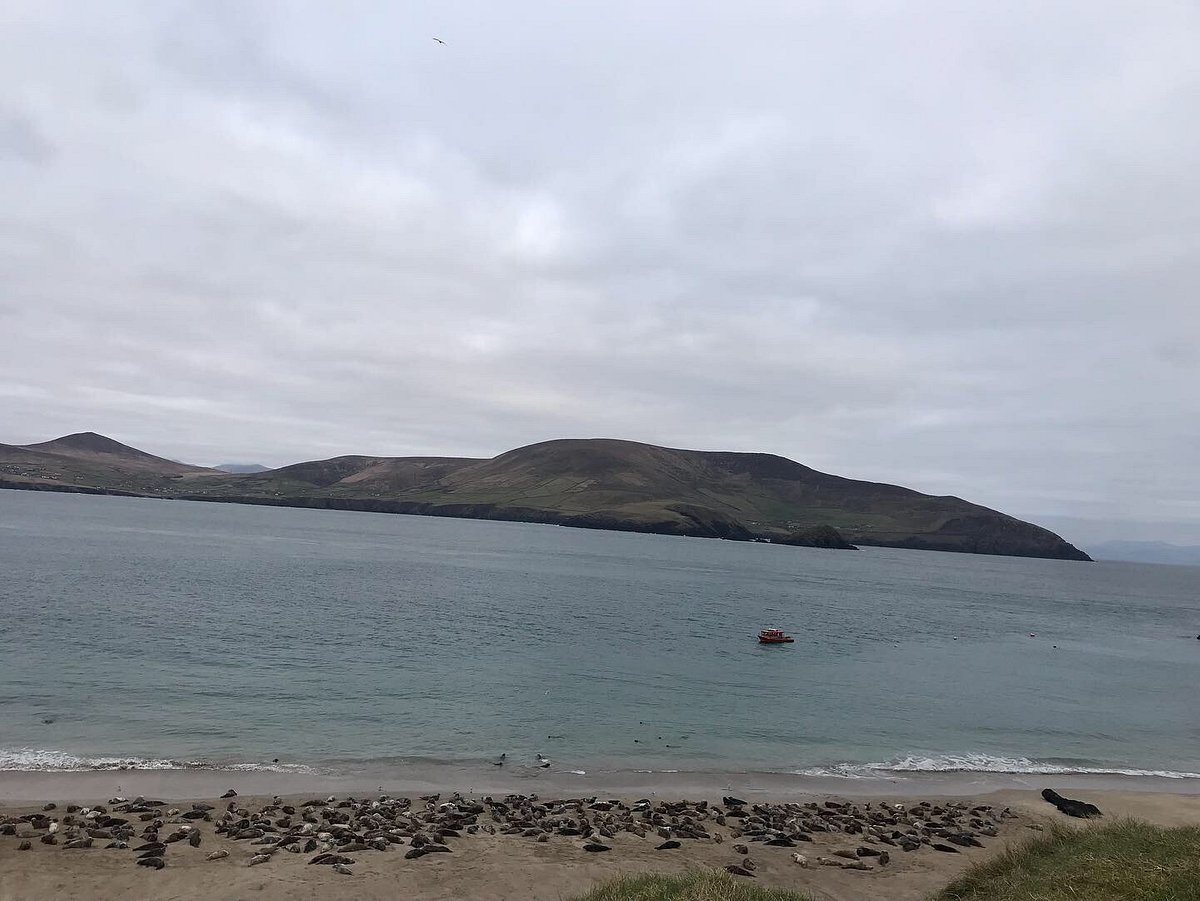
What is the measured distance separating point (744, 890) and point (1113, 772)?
3205 centimetres

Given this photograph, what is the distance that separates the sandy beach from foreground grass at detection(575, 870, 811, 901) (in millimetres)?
3884

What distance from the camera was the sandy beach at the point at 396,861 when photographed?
16.8 m

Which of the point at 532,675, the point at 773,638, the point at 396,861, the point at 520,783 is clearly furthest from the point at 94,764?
the point at 773,638

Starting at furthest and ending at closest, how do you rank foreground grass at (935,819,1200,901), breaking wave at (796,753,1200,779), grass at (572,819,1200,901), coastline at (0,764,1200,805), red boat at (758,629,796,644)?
red boat at (758,629,796,644) → breaking wave at (796,753,1200,779) → coastline at (0,764,1200,805) → grass at (572,819,1200,901) → foreground grass at (935,819,1200,901)

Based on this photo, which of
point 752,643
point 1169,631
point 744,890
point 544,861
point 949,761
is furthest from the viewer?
point 1169,631

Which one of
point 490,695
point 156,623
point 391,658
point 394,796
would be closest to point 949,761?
point 490,695

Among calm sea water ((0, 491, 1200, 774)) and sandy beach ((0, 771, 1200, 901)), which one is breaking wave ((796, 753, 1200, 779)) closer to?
calm sea water ((0, 491, 1200, 774))

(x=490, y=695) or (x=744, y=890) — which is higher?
(x=744, y=890)

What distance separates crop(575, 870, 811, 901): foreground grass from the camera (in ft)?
40.0

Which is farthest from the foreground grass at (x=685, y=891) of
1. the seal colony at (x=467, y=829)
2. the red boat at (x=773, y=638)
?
the red boat at (x=773, y=638)

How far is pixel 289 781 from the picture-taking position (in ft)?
83.6

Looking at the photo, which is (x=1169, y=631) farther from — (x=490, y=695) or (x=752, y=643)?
(x=490, y=695)

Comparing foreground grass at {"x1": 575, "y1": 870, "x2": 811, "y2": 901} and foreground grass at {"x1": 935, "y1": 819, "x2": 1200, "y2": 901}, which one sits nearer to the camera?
→ foreground grass at {"x1": 935, "y1": 819, "x2": 1200, "y2": 901}

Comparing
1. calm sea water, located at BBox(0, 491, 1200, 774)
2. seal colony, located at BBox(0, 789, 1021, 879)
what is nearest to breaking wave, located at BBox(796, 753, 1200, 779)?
calm sea water, located at BBox(0, 491, 1200, 774)
